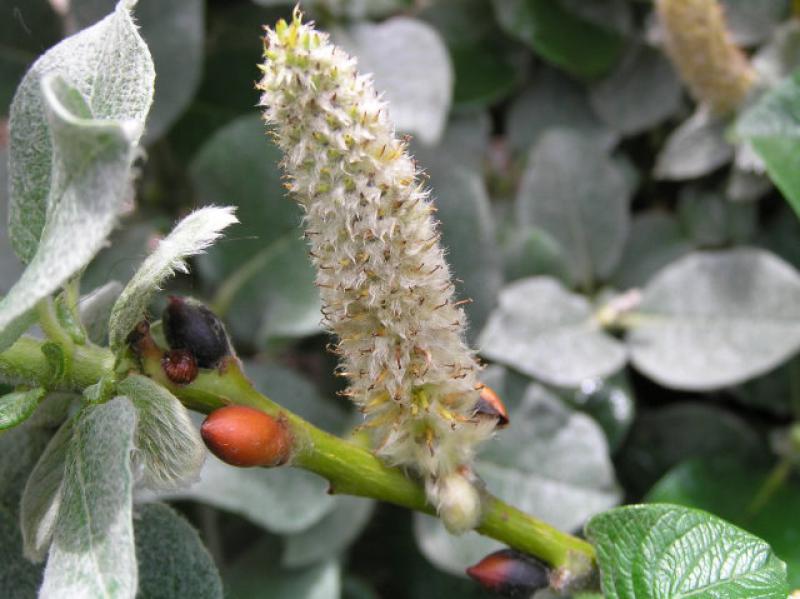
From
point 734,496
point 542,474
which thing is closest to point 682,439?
point 734,496

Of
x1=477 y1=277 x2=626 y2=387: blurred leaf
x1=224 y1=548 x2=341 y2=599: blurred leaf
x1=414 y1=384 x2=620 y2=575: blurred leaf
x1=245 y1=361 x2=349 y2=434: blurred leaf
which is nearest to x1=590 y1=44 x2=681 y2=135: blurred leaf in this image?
x1=477 y1=277 x2=626 y2=387: blurred leaf

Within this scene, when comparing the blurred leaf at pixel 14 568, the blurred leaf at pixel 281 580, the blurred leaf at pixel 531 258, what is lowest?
the blurred leaf at pixel 281 580

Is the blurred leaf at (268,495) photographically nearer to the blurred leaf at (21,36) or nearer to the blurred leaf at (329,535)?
the blurred leaf at (329,535)

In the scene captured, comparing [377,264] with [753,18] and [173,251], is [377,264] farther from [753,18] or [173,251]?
[753,18]

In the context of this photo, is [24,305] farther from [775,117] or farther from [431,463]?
[775,117]

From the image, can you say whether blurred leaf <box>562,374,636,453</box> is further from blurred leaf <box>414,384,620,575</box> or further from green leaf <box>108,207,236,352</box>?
green leaf <box>108,207,236,352</box>

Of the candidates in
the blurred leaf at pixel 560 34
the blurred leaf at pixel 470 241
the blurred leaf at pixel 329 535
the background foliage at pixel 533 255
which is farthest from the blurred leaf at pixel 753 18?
the blurred leaf at pixel 329 535

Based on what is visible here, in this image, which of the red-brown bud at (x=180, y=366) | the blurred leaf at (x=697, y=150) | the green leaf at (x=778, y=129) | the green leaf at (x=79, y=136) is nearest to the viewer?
the green leaf at (x=79, y=136)
